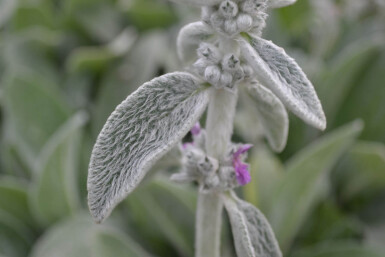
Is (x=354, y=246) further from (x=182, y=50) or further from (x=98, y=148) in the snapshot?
(x=98, y=148)

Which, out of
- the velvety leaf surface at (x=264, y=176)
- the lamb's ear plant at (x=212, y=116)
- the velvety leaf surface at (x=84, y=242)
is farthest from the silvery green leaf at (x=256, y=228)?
the velvety leaf surface at (x=264, y=176)

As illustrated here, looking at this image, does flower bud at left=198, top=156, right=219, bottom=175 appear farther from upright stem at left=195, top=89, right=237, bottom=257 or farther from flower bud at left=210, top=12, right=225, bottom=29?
flower bud at left=210, top=12, right=225, bottom=29

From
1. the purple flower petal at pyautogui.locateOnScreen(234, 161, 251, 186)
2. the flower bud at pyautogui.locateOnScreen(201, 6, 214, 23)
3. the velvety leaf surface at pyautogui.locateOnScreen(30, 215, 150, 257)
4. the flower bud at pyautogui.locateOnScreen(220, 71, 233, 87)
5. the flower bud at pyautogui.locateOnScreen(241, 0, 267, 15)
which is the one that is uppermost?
the flower bud at pyautogui.locateOnScreen(241, 0, 267, 15)

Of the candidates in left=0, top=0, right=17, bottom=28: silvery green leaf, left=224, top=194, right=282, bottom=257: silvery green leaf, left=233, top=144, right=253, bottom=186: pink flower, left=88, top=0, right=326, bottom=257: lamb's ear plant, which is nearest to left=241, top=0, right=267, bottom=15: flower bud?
left=88, top=0, right=326, bottom=257: lamb's ear plant

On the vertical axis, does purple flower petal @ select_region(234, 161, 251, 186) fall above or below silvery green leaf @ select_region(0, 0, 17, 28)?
below

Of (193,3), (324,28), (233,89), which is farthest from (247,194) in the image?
(324,28)

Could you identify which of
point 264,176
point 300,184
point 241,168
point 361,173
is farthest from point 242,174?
point 361,173

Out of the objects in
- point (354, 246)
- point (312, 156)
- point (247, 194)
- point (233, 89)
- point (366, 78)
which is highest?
point (233, 89)
